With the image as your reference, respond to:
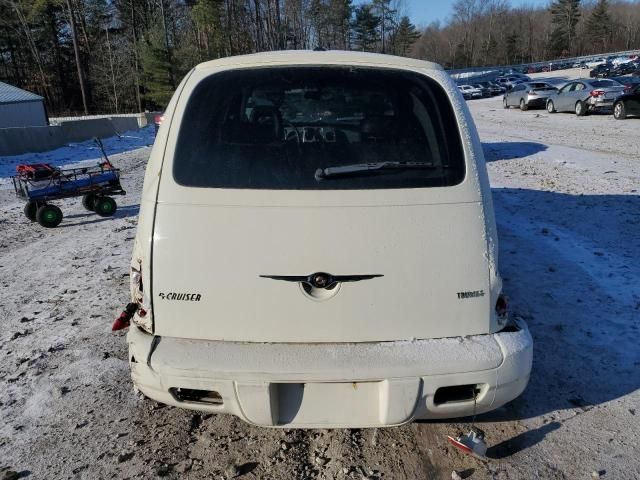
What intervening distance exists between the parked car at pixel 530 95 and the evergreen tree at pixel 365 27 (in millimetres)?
60629

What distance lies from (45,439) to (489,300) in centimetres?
250

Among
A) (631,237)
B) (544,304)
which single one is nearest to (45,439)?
(544,304)

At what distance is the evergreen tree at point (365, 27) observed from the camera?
85.8 meters

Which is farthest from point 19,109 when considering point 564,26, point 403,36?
point 564,26

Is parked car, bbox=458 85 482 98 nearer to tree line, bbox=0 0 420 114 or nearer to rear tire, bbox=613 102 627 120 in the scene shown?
tree line, bbox=0 0 420 114

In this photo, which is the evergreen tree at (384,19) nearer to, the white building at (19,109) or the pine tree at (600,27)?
the pine tree at (600,27)

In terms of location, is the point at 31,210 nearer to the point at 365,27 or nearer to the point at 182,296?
the point at 182,296

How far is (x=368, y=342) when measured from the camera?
7.61ft

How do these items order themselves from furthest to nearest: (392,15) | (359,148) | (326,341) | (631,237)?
(392,15) < (631,237) < (359,148) < (326,341)

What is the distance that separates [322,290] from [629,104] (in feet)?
66.8

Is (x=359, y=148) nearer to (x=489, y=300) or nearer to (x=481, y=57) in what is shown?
(x=489, y=300)

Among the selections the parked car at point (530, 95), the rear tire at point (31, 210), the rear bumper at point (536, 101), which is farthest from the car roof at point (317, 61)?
the rear bumper at point (536, 101)

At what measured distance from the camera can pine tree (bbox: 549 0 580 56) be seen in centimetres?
9950

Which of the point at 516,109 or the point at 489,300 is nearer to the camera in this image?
the point at 489,300
